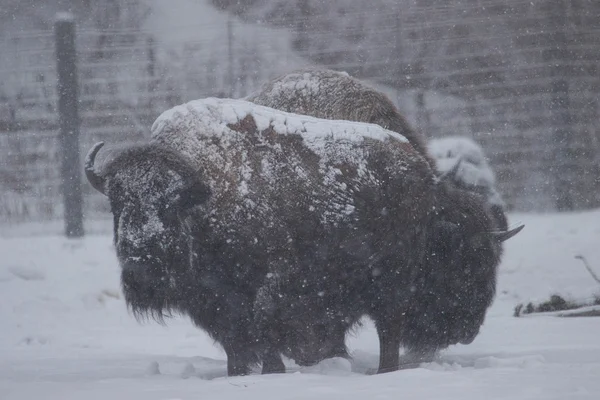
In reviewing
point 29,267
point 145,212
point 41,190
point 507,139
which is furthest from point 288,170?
point 507,139

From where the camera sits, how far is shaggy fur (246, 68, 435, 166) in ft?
18.5

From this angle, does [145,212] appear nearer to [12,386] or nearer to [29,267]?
[12,386]

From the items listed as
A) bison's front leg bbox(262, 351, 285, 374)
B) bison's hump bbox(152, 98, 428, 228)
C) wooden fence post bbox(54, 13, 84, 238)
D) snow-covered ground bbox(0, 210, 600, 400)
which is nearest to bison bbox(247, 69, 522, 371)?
bison's front leg bbox(262, 351, 285, 374)

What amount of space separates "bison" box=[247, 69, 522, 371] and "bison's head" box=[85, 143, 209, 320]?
60cm

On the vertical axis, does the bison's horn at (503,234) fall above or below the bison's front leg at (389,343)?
above

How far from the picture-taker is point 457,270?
529cm

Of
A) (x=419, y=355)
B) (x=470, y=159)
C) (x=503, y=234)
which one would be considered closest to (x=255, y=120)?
(x=503, y=234)

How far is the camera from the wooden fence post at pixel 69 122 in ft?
29.6

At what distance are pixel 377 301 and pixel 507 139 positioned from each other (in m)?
5.45

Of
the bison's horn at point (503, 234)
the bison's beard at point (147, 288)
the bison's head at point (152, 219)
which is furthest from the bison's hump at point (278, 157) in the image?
the bison's horn at point (503, 234)

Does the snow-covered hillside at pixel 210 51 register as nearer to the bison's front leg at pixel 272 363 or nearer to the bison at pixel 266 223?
the bison at pixel 266 223

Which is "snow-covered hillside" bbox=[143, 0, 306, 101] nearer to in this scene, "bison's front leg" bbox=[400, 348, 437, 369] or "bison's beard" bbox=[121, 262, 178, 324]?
"bison's front leg" bbox=[400, 348, 437, 369]

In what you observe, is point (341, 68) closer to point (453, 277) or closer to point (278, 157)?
point (453, 277)

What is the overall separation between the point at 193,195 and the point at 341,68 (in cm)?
552
